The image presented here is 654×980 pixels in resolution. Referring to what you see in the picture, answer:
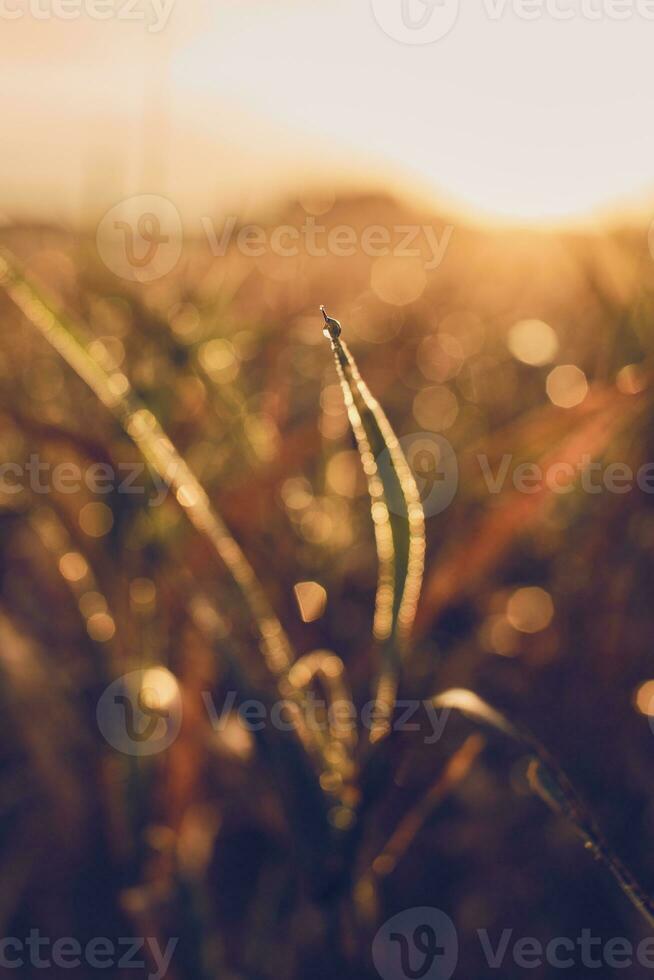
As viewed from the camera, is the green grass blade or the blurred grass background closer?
the green grass blade

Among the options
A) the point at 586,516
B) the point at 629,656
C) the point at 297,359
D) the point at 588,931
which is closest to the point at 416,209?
the point at 297,359

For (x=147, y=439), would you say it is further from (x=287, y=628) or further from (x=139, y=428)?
(x=287, y=628)

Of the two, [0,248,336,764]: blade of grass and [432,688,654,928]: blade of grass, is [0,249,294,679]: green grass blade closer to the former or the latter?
[0,248,336,764]: blade of grass

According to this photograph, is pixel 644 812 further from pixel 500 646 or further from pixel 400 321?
pixel 400 321

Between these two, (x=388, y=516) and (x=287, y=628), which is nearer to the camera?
(x=388, y=516)

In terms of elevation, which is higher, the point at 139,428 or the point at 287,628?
the point at 139,428

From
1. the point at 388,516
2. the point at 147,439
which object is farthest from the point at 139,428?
the point at 388,516

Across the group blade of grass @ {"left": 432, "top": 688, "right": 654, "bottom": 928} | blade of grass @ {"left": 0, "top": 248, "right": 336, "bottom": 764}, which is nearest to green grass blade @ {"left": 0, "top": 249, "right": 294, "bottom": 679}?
blade of grass @ {"left": 0, "top": 248, "right": 336, "bottom": 764}

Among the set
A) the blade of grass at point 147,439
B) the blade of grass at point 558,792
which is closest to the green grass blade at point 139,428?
the blade of grass at point 147,439

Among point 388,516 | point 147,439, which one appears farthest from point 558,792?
point 147,439
